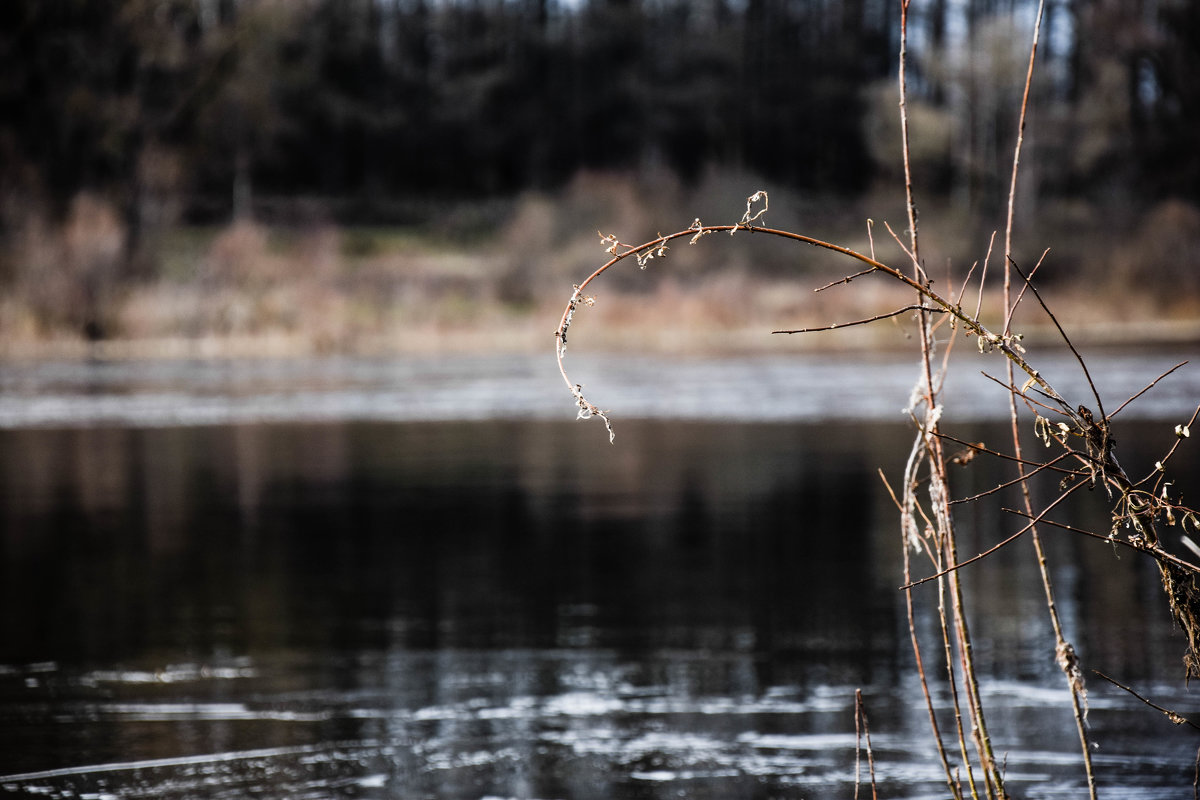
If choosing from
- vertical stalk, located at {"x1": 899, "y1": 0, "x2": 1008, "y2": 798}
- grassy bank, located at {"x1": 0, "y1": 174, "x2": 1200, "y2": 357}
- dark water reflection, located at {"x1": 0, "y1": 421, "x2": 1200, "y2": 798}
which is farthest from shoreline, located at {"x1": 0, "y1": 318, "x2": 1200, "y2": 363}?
vertical stalk, located at {"x1": 899, "y1": 0, "x2": 1008, "y2": 798}

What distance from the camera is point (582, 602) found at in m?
8.25

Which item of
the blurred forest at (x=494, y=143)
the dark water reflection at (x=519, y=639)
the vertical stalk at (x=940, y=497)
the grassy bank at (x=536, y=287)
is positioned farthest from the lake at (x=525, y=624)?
the blurred forest at (x=494, y=143)

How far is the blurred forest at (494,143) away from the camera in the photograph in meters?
35.7

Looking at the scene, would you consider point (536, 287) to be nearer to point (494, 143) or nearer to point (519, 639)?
point (494, 143)

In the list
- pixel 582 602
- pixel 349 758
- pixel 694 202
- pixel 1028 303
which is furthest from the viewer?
pixel 694 202

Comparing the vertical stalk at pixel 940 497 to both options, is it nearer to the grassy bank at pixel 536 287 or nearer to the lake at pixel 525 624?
the lake at pixel 525 624

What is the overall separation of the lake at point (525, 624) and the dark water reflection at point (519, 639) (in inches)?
1.0

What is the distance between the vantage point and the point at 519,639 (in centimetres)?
735

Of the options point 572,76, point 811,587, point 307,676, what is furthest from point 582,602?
point 572,76

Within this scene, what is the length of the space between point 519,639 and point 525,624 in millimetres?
345

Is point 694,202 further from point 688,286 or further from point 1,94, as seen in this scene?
point 1,94

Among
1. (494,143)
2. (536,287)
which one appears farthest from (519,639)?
(494,143)

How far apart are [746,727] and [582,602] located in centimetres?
258

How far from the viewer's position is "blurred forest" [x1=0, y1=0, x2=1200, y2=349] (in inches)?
1405
